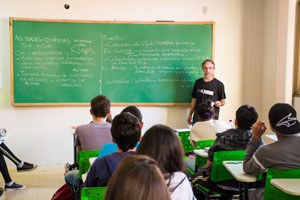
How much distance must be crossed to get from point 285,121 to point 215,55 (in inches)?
129

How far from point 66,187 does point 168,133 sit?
5.85 ft

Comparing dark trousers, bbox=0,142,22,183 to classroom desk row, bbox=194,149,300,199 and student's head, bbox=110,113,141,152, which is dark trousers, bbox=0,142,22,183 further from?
student's head, bbox=110,113,141,152

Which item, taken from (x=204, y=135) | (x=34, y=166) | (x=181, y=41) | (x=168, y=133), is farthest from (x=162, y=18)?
(x=168, y=133)

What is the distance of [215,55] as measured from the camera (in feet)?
18.0

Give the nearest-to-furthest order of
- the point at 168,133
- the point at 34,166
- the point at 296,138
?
the point at 168,133 < the point at 296,138 < the point at 34,166

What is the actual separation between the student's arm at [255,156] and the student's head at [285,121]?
0.11 m

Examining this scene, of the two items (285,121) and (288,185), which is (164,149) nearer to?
(288,185)

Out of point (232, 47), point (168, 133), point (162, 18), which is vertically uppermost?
point (162, 18)

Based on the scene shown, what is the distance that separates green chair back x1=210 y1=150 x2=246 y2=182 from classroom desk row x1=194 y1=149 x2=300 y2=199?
0.07 meters

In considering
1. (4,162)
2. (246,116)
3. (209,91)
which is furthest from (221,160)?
(4,162)

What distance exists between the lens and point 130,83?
5242 mm

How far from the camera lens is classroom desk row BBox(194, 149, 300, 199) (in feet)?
6.69

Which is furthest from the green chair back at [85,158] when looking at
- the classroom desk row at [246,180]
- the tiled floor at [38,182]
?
the tiled floor at [38,182]

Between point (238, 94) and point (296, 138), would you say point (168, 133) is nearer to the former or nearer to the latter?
point (296, 138)
